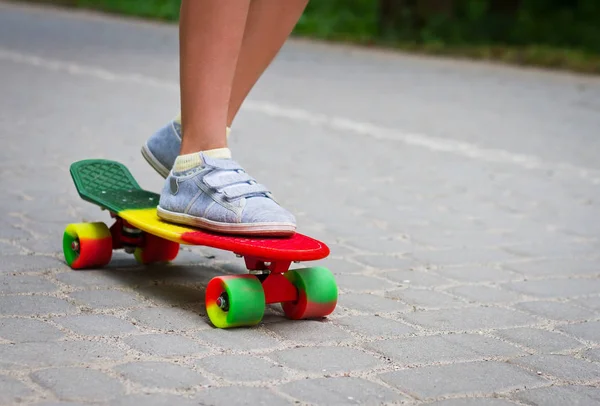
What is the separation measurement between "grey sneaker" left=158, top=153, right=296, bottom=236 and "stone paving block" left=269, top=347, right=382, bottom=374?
1.15 feet

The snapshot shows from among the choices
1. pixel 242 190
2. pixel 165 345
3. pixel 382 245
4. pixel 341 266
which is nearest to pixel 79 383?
pixel 165 345

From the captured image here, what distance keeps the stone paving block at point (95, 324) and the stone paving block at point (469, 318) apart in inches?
30.3

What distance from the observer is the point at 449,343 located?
275 cm

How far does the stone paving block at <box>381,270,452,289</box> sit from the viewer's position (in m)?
3.39

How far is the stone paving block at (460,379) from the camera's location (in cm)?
238

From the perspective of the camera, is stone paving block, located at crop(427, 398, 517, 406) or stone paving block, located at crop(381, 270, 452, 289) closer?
stone paving block, located at crop(427, 398, 517, 406)

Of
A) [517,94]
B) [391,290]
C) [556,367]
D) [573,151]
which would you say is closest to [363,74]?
[517,94]

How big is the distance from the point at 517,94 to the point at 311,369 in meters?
7.52

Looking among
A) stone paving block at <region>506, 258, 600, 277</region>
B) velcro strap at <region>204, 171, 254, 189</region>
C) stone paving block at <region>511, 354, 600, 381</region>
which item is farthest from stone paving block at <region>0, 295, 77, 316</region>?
stone paving block at <region>506, 258, 600, 277</region>

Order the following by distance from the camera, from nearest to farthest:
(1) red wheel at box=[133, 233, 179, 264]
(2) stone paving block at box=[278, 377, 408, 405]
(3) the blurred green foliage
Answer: (2) stone paving block at box=[278, 377, 408, 405], (1) red wheel at box=[133, 233, 179, 264], (3) the blurred green foliage

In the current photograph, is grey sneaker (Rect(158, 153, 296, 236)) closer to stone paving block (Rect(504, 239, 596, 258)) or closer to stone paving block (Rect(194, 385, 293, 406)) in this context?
stone paving block (Rect(194, 385, 293, 406))

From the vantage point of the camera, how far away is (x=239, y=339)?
2.65 m

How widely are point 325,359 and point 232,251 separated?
17.1 inches

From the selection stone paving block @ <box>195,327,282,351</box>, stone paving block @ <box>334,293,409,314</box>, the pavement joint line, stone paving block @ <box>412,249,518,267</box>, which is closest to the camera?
stone paving block @ <box>195,327,282,351</box>
